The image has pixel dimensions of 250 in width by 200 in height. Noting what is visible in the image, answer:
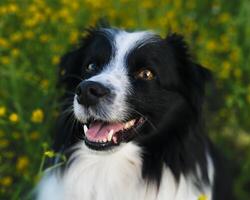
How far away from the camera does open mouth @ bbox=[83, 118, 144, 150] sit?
2.86 m

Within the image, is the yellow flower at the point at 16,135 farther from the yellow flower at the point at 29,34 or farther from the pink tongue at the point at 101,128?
the pink tongue at the point at 101,128

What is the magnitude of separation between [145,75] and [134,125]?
0.92 ft

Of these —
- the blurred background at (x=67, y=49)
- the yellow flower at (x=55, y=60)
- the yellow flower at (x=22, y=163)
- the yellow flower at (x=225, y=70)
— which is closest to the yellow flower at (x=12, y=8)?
the blurred background at (x=67, y=49)

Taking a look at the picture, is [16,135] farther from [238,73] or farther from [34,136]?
[238,73]

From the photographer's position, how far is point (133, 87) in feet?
9.62

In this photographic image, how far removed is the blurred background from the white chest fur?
11.3 inches

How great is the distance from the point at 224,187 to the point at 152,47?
1.27 meters

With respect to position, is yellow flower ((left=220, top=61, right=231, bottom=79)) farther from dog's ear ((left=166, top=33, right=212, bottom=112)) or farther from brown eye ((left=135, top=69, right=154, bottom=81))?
brown eye ((left=135, top=69, right=154, bottom=81))

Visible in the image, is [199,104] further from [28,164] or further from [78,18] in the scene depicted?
[78,18]

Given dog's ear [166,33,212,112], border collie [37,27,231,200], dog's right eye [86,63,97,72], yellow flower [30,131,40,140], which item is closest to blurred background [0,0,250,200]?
yellow flower [30,131,40,140]

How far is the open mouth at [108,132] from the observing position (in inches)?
113

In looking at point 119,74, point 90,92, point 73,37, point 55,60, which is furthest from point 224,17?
point 90,92

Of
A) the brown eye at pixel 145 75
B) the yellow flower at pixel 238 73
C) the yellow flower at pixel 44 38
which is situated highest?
the yellow flower at pixel 44 38

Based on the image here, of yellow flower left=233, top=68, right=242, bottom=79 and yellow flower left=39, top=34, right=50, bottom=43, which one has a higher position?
yellow flower left=39, top=34, right=50, bottom=43
